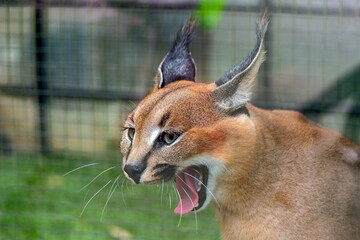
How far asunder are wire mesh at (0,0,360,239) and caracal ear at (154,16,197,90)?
1531 millimetres

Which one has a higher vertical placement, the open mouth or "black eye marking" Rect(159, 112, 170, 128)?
"black eye marking" Rect(159, 112, 170, 128)

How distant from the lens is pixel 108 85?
539 centimetres

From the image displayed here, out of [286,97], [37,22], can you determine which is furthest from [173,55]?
[37,22]

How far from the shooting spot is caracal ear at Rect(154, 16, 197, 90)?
2686mm

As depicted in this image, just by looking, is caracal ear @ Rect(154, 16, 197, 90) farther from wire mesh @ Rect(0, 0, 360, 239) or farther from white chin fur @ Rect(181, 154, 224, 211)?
wire mesh @ Rect(0, 0, 360, 239)

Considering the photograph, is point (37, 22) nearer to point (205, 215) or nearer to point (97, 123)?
point (97, 123)

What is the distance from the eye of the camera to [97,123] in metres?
5.46

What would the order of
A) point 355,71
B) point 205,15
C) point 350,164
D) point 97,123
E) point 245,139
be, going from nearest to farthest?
point 245,139 < point 350,164 < point 205,15 < point 355,71 < point 97,123

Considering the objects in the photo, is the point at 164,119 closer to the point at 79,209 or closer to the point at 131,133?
the point at 131,133

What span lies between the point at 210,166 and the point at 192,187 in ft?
0.41

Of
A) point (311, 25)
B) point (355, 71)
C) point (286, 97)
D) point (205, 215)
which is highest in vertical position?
point (311, 25)

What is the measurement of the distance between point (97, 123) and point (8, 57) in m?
1.02

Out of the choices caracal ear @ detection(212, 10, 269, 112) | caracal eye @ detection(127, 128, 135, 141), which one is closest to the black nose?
caracal eye @ detection(127, 128, 135, 141)

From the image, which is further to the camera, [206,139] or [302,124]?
[302,124]
